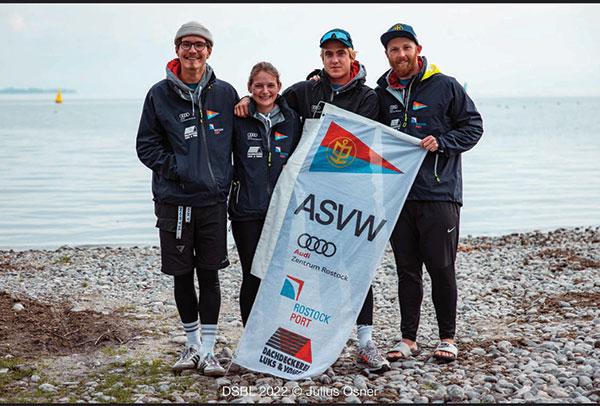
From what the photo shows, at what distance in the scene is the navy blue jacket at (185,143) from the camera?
582cm

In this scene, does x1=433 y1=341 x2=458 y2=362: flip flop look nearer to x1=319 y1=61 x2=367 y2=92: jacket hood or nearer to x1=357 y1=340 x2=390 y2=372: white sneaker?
x1=357 y1=340 x2=390 y2=372: white sneaker

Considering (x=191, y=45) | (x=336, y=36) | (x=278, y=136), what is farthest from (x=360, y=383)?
(x=191, y=45)

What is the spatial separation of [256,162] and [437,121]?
4.93 feet

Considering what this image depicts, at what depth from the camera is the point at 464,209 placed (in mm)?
20812

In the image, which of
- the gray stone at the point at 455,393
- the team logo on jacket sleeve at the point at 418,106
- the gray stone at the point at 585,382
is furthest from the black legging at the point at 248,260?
the gray stone at the point at 585,382

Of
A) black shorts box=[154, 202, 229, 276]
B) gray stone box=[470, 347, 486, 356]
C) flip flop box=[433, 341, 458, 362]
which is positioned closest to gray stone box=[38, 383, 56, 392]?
black shorts box=[154, 202, 229, 276]

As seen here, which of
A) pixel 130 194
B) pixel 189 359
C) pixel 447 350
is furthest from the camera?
pixel 130 194

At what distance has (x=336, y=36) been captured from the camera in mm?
5898

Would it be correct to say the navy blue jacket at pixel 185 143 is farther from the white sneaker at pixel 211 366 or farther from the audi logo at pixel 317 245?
the white sneaker at pixel 211 366

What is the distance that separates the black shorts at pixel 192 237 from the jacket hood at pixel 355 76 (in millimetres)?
1309

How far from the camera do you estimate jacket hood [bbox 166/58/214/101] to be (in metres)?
5.83

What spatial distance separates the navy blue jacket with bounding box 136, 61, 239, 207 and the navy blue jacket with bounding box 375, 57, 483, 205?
4.96 ft

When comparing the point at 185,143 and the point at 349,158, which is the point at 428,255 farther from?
the point at 185,143

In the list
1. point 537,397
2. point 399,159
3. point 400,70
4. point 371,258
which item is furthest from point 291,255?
point 537,397
